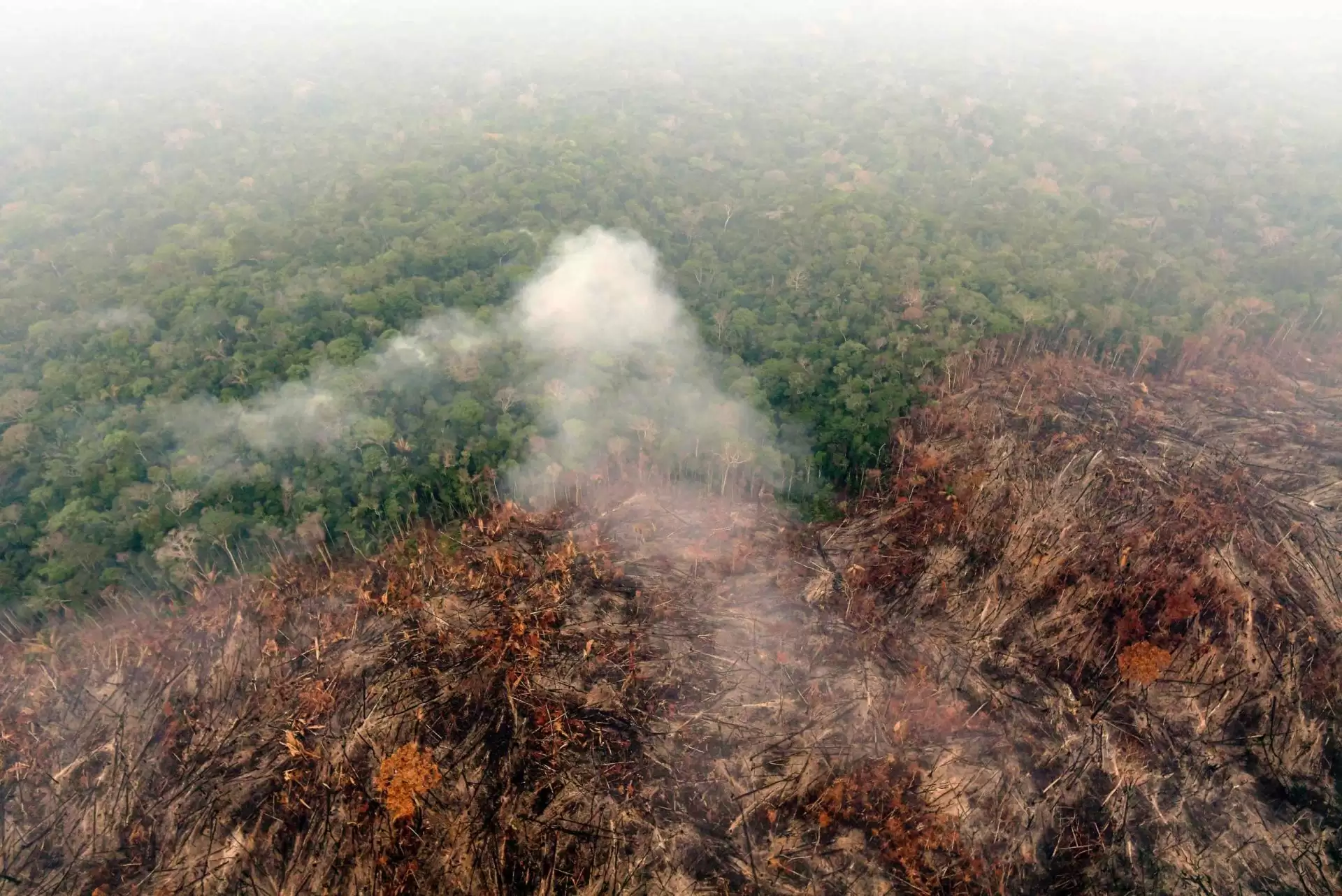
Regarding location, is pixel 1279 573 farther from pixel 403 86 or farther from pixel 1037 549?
pixel 403 86

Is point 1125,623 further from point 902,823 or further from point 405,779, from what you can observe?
point 405,779

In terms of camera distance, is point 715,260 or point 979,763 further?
point 715,260

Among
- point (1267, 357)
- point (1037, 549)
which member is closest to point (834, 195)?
point (1267, 357)

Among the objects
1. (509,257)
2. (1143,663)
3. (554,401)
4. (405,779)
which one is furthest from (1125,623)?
(509,257)

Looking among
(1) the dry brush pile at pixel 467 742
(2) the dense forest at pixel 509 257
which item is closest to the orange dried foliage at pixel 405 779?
(1) the dry brush pile at pixel 467 742

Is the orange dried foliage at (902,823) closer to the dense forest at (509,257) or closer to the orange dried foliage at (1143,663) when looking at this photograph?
the orange dried foliage at (1143,663)

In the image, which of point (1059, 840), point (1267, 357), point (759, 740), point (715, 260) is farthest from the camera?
point (715, 260)

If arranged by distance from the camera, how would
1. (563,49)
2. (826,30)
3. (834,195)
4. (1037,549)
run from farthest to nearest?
(826,30), (563,49), (834,195), (1037,549)
